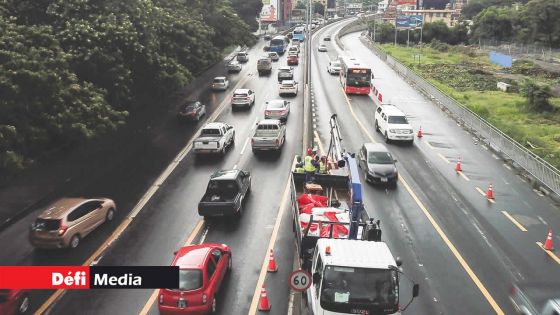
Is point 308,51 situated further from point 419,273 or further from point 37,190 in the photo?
point 419,273

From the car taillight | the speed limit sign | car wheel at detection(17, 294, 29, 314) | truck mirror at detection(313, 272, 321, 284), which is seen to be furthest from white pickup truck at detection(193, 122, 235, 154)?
the speed limit sign

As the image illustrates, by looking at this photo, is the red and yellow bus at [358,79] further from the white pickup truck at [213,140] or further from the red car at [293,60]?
the red car at [293,60]

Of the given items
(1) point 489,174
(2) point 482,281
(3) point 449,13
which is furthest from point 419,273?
(3) point 449,13

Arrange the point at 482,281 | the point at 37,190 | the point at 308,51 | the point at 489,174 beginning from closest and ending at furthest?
1. the point at 482,281
2. the point at 37,190
3. the point at 489,174
4. the point at 308,51

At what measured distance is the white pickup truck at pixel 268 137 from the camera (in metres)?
31.6

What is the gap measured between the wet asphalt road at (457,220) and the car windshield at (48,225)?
41.7ft

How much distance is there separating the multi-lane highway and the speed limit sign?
376 centimetres

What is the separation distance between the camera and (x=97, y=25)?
96.6 ft

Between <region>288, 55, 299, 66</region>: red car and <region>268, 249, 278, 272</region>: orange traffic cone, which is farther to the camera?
<region>288, 55, 299, 66</region>: red car

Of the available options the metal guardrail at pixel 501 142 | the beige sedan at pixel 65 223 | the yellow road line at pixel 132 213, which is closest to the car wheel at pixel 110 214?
the yellow road line at pixel 132 213

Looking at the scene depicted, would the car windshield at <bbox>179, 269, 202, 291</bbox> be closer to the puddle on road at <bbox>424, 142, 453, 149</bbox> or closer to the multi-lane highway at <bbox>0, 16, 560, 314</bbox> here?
the multi-lane highway at <bbox>0, 16, 560, 314</bbox>

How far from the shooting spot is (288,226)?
72.0 ft

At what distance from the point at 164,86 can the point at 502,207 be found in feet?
80.1

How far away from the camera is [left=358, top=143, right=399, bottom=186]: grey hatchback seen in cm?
2631
